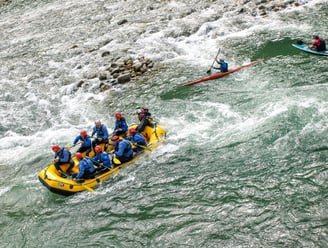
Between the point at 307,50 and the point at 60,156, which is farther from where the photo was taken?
the point at 307,50

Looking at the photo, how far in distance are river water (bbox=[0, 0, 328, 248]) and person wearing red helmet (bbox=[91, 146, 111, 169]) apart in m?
0.56

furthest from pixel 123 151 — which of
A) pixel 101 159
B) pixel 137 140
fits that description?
pixel 137 140

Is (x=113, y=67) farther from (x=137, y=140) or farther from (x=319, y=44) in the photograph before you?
(x=319, y=44)

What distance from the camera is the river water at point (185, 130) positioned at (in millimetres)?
10852

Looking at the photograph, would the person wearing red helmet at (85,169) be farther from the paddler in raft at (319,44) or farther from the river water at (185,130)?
the paddler in raft at (319,44)

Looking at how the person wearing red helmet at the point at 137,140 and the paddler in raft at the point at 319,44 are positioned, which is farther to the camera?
the paddler in raft at the point at 319,44

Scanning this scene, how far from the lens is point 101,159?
44.0 ft

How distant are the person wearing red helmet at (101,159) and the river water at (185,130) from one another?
22.2 inches

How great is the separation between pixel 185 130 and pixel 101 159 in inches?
153

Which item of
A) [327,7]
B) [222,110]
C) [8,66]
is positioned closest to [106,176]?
[222,110]

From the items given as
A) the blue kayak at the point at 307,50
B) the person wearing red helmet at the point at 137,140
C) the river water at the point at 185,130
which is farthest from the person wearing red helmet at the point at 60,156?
the blue kayak at the point at 307,50

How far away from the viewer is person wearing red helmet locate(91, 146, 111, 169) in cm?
1336

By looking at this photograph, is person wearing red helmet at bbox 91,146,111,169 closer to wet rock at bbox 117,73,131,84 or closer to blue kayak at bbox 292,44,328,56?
wet rock at bbox 117,73,131,84

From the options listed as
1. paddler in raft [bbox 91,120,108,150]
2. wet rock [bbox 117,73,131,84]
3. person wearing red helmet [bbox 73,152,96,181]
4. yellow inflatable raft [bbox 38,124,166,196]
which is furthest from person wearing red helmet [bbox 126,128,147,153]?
wet rock [bbox 117,73,131,84]
